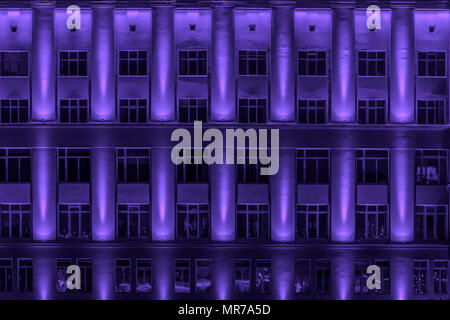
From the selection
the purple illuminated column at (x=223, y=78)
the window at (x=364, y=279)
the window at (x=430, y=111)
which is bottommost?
the window at (x=364, y=279)

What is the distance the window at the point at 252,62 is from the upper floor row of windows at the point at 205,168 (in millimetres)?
3287

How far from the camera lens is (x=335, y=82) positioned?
25.1 meters

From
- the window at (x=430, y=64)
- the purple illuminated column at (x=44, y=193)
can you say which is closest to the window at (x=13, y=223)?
the purple illuminated column at (x=44, y=193)

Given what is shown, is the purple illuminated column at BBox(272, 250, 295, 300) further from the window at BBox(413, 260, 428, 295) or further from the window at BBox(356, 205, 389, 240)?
the window at BBox(413, 260, 428, 295)

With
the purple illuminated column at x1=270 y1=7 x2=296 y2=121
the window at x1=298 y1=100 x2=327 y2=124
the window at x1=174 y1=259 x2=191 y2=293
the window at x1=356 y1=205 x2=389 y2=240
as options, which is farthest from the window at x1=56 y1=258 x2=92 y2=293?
the window at x1=356 y1=205 x2=389 y2=240

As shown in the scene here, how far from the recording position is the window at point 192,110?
82.8ft

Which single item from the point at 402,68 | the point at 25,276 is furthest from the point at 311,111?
the point at 25,276

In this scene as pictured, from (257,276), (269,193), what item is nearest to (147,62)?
(269,193)

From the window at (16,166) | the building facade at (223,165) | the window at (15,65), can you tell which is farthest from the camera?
the window at (15,65)

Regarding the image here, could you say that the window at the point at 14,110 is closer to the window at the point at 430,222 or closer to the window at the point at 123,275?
the window at the point at 123,275

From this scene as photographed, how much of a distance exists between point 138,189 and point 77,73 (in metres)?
5.26

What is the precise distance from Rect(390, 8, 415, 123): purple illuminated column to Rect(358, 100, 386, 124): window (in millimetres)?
391

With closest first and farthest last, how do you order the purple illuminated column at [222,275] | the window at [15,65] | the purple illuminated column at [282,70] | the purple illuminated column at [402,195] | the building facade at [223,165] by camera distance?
the purple illuminated column at [222,275], the building facade at [223,165], the purple illuminated column at [402,195], the purple illuminated column at [282,70], the window at [15,65]

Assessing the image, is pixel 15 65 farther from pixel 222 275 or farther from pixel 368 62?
pixel 368 62
